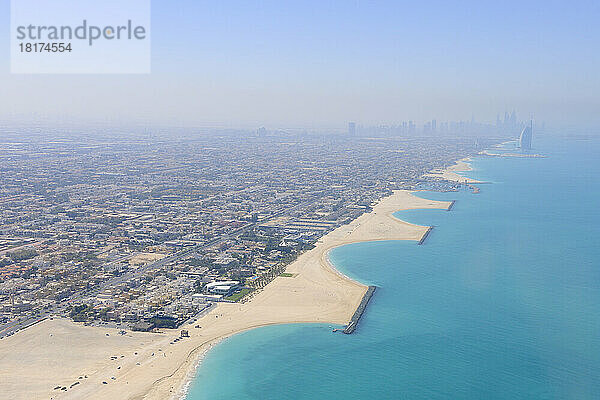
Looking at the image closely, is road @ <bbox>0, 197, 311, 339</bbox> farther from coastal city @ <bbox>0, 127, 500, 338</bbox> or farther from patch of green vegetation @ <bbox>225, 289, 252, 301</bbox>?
patch of green vegetation @ <bbox>225, 289, 252, 301</bbox>

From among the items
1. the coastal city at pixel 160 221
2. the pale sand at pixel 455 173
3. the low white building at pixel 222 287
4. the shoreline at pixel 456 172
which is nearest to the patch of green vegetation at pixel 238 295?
the coastal city at pixel 160 221

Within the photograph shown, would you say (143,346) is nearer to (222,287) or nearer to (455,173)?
(222,287)

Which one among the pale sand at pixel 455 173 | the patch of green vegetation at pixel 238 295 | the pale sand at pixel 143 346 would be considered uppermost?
the pale sand at pixel 455 173

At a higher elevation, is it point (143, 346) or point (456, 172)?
point (456, 172)

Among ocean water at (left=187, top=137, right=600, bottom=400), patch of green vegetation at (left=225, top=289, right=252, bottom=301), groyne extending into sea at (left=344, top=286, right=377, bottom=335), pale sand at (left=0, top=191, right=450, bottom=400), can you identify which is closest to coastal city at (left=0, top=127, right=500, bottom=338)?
patch of green vegetation at (left=225, top=289, right=252, bottom=301)

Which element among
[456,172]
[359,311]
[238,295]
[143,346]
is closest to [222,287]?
[238,295]

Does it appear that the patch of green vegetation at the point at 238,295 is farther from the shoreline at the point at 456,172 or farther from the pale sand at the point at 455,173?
the pale sand at the point at 455,173
